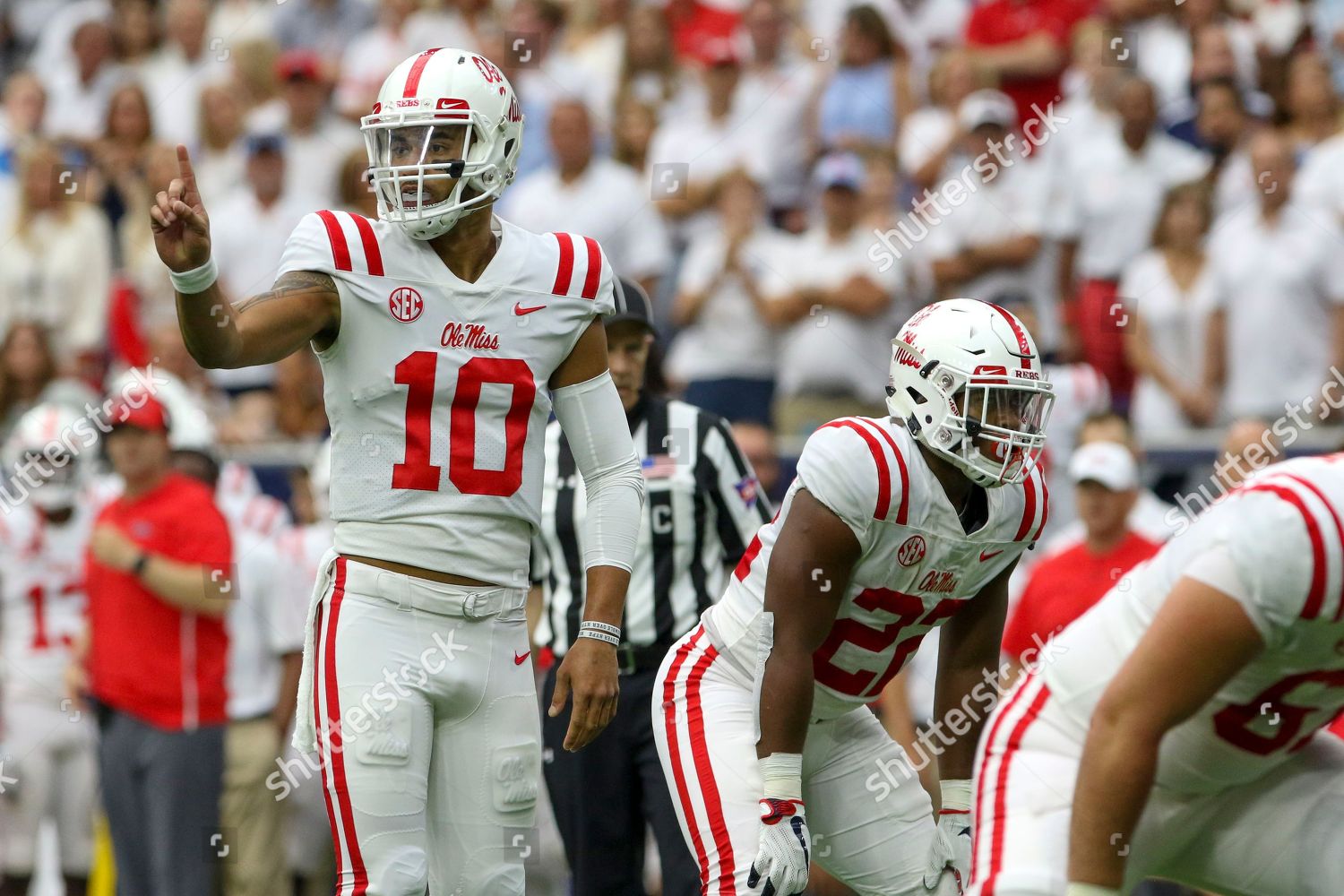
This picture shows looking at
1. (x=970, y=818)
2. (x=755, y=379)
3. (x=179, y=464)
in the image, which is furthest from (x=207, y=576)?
(x=970, y=818)

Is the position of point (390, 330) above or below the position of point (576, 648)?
above

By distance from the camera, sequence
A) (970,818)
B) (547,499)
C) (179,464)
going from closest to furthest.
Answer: (970,818)
(547,499)
(179,464)

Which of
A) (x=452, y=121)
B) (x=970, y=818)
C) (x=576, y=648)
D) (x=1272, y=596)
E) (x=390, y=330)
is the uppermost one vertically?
(x=452, y=121)

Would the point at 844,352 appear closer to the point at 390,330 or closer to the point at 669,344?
the point at 669,344

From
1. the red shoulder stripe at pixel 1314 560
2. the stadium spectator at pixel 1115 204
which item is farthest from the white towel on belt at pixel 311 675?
the stadium spectator at pixel 1115 204

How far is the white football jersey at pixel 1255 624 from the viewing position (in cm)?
314

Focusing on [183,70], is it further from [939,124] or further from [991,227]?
[991,227]

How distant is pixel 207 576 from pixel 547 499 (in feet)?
6.60

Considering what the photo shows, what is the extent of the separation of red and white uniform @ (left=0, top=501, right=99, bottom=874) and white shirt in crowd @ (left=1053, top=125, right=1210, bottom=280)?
4.72 meters

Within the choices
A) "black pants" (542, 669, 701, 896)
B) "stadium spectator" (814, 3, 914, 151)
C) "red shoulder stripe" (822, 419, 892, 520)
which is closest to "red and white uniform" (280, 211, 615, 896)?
"red shoulder stripe" (822, 419, 892, 520)

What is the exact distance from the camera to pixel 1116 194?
8961 mm

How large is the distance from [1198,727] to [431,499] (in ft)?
5.52

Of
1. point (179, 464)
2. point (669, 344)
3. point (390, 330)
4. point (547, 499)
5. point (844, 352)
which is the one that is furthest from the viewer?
point (669, 344)

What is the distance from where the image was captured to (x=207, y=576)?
23.8ft
